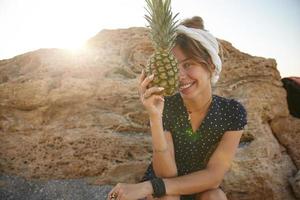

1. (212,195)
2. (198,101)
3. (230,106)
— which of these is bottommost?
(212,195)

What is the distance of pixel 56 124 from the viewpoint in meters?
6.37

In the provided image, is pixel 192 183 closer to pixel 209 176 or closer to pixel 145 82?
pixel 209 176

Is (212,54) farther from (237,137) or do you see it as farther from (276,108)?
(276,108)

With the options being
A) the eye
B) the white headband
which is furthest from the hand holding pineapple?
the white headband

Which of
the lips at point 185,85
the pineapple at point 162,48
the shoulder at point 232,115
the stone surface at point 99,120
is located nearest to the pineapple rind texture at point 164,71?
the pineapple at point 162,48

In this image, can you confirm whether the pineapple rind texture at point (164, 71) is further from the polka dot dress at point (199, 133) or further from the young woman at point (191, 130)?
the polka dot dress at point (199, 133)

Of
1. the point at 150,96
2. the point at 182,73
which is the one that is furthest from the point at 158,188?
the point at 182,73

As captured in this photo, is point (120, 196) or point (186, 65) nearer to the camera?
point (120, 196)

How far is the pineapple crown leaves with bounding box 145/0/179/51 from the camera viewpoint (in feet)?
11.9

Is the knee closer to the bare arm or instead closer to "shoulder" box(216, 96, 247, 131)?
the bare arm

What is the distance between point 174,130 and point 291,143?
4.69m

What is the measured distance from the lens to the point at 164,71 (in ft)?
10.8

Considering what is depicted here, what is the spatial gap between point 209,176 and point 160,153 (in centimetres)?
65

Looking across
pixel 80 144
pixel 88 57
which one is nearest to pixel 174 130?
pixel 80 144
